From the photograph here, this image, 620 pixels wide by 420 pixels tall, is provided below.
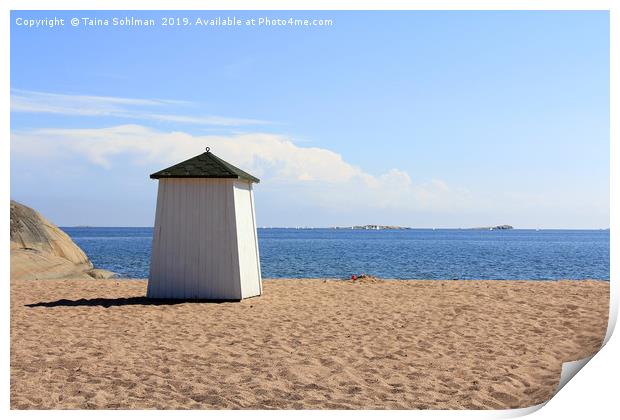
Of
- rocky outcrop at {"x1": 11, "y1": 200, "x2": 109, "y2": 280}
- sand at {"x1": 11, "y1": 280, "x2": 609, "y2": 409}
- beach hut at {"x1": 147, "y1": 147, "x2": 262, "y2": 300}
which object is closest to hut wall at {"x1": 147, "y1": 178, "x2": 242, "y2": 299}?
beach hut at {"x1": 147, "y1": 147, "x2": 262, "y2": 300}

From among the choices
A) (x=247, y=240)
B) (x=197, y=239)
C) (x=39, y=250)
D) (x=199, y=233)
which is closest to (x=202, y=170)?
(x=199, y=233)

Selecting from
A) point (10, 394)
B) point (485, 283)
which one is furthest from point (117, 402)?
point (485, 283)

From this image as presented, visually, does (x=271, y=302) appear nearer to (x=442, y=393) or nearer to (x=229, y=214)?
(x=229, y=214)

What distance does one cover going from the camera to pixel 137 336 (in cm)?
945

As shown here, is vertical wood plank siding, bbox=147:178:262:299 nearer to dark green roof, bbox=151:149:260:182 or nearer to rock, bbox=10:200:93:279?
dark green roof, bbox=151:149:260:182

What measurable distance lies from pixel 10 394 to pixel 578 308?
936 cm

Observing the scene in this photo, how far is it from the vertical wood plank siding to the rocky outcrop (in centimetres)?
702

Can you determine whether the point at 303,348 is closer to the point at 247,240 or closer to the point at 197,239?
the point at 197,239

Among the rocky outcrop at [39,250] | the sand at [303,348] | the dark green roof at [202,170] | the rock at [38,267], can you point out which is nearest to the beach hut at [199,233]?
the dark green roof at [202,170]

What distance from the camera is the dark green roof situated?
487 inches

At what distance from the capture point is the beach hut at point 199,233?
1245cm

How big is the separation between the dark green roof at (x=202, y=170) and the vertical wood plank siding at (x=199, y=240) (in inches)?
6.1

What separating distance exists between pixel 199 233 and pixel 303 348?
466 cm

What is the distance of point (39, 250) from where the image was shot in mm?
20984
